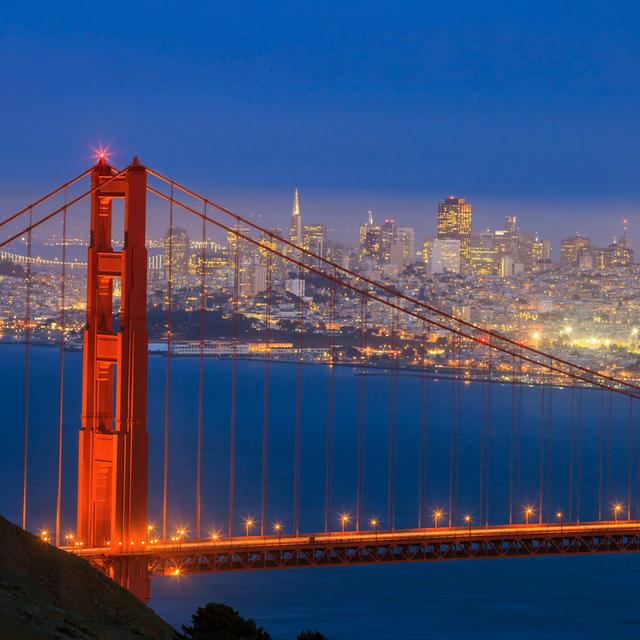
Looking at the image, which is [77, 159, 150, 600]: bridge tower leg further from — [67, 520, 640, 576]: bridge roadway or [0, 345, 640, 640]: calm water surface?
[0, 345, 640, 640]: calm water surface

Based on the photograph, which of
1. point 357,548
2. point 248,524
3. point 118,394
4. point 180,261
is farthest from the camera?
point 180,261

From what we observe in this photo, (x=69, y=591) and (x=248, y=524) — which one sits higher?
(x=69, y=591)

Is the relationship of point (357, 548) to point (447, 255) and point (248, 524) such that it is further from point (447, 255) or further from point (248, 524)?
point (447, 255)

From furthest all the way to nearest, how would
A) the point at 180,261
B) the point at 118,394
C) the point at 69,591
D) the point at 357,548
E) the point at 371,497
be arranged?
the point at 180,261, the point at 371,497, the point at 357,548, the point at 118,394, the point at 69,591

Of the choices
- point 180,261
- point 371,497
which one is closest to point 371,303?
point 180,261

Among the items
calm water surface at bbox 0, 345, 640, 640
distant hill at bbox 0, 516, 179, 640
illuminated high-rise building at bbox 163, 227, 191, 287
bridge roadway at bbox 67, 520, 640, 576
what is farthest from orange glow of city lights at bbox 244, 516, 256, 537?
illuminated high-rise building at bbox 163, 227, 191, 287
